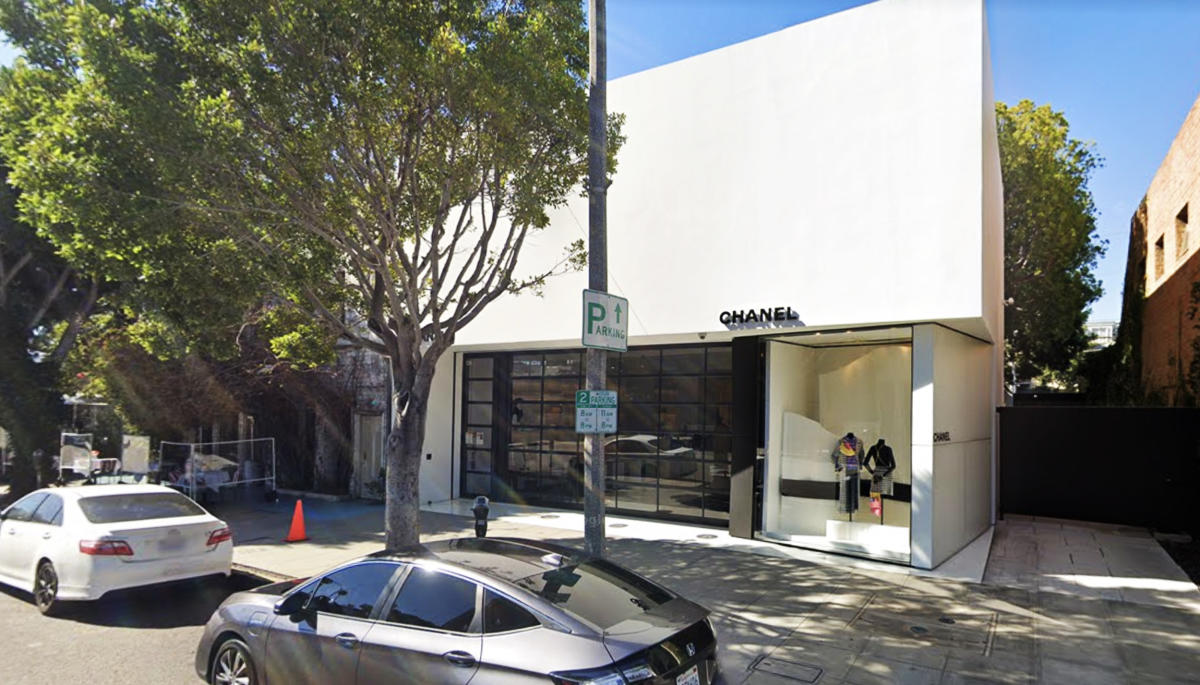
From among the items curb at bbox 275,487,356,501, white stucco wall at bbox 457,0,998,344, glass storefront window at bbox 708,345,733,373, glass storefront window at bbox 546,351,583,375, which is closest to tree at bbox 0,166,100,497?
curb at bbox 275,487,356,501

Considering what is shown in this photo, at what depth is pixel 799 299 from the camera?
9.83 meters

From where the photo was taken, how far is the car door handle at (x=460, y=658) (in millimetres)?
3758

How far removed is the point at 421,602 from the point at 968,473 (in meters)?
10.1

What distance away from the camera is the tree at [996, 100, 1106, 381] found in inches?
961

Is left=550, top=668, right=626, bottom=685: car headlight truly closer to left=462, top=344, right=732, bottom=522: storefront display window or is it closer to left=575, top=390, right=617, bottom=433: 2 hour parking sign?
left=575, top=390, right=617, bottom=433: 2 hour parking sign

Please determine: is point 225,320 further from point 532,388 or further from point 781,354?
point 781,354

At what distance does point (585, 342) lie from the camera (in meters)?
6.29

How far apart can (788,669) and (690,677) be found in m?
2.35

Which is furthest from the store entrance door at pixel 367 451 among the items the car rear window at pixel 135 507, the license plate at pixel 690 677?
the license plate at pixel 690 677

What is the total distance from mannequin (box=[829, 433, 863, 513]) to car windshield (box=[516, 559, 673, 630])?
757 cm

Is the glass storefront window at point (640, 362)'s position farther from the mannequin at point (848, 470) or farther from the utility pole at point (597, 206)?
the utility pole at point (597, 206)

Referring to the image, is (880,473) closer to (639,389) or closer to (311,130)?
(639,389)

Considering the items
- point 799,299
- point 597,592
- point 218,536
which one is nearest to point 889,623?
point 597,592

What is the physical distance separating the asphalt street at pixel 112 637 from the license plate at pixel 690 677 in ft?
14.2
